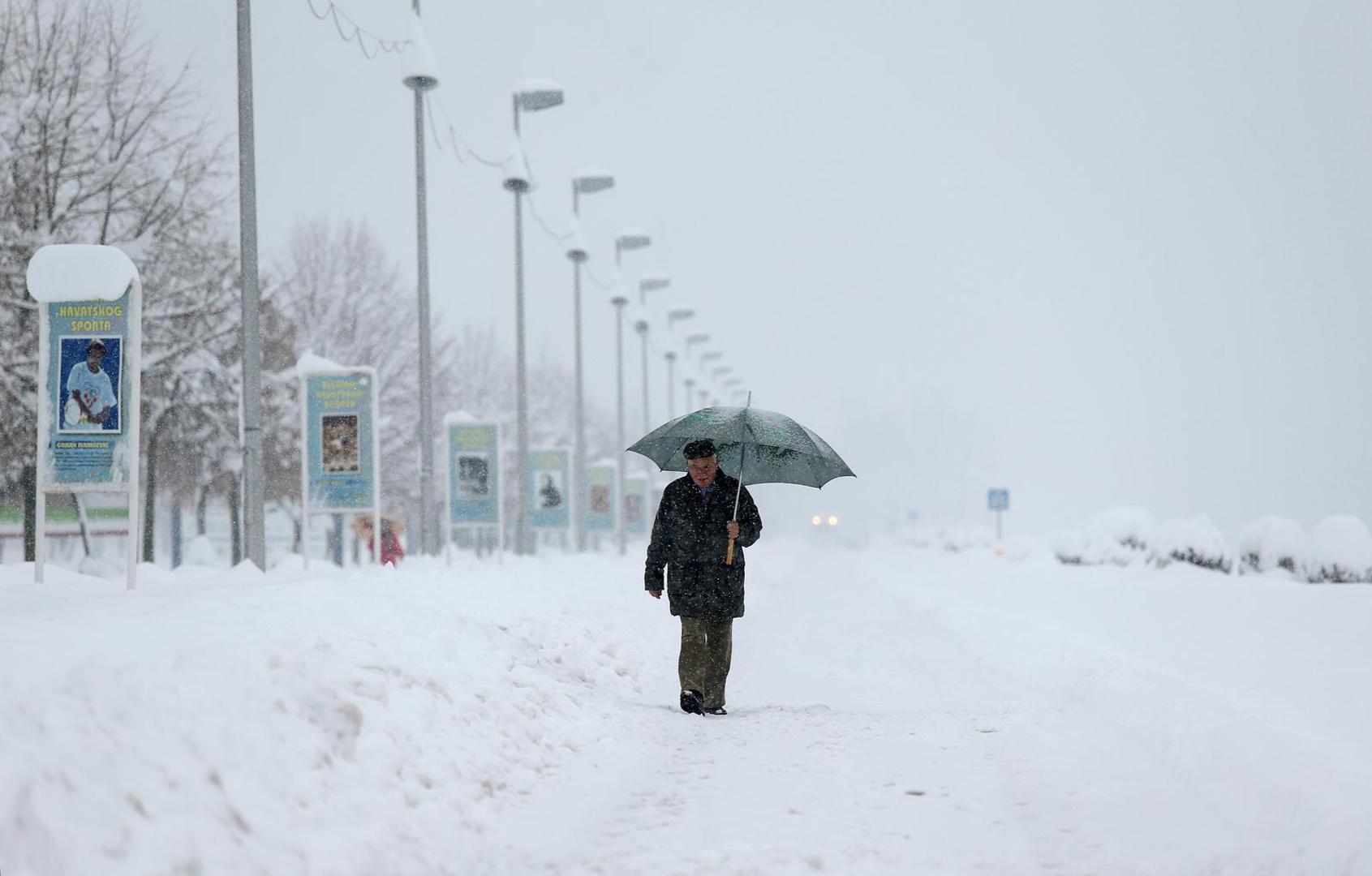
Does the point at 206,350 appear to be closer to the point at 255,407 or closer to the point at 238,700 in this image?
the point at 255,407

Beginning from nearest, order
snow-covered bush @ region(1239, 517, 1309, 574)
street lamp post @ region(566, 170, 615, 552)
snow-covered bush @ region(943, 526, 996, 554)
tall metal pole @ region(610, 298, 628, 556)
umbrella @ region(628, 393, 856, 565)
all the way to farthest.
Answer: umbrella @ region(628, 393, 856, 565)
snow-covered bush @ region(1239, 517, 1309, 574)
street lamp post @ region(566, 170, 615, 552)
tall metal pole @ region(610, 298, 628, 556)
snow-covered bush @ region(943, 526, 996, 554)

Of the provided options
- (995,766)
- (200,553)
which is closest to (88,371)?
(995,766)

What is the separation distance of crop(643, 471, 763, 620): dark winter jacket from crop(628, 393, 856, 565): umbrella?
19 centimetres

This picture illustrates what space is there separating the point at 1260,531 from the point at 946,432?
449ft

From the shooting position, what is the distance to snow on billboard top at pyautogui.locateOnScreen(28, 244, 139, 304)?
400 inches

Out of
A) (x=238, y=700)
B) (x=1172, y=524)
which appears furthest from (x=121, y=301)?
(x=1172, y=524)

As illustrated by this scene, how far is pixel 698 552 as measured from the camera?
Answer: 9242 millimetres

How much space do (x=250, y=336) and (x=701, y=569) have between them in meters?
7.49

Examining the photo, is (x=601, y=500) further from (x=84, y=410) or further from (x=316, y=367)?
(x=84, y=410)

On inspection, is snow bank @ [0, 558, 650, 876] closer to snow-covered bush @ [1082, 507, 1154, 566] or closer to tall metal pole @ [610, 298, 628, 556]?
snow-covered bush @ [1082, 507, 1154, 566]

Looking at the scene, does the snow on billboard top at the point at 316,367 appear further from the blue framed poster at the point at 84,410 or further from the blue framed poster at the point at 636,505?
the blue framed poster at the point at 636,505

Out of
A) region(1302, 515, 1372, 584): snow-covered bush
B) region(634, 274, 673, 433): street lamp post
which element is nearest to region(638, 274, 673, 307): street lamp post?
region(634, 274, 673, 433): street lamp post

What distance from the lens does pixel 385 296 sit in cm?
3912

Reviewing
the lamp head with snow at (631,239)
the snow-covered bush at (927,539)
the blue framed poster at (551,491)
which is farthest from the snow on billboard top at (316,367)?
the snow-covered bush at (927,539)
